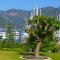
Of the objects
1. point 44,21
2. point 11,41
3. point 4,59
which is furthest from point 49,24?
point 11,41

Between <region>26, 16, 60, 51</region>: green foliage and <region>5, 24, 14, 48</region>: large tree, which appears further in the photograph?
<region>5, 24, 14, 48</region>: large tree

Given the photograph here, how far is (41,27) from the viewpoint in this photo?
21734 mm

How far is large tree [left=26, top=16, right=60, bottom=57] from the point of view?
21.1 meters

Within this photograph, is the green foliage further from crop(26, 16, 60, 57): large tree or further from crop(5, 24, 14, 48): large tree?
crop(5, 24, 14, 48): large tree

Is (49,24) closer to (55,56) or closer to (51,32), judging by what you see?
(51,32)

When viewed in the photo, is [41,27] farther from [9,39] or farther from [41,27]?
[9,39]

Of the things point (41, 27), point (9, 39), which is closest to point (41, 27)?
point (41, 27)

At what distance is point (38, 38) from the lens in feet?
71.4

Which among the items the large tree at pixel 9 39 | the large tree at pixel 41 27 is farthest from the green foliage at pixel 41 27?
the large tree at pixel 9 39

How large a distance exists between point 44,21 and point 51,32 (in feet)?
3.71

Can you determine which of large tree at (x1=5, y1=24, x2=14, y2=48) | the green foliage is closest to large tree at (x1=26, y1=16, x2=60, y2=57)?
the green foliage

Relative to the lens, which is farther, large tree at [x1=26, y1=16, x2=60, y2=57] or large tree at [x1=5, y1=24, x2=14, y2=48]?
large tree at [x1=5, y1=24, x2=14, y2=48]

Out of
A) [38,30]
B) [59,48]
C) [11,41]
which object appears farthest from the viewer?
[11,41]

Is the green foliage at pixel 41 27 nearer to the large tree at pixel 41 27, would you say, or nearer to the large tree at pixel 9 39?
the large tree at pixel 41 27
